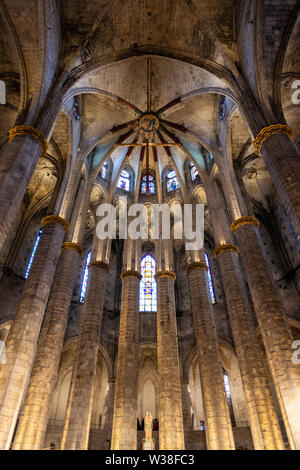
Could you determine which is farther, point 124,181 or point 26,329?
point 124,181

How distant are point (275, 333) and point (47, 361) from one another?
760cm

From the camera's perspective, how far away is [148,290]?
21969 mm

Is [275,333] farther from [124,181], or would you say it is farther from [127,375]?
[124,181]

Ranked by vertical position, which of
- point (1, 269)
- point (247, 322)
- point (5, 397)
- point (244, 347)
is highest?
Answer: point (1, 269)

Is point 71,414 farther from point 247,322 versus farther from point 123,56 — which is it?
point 123,56

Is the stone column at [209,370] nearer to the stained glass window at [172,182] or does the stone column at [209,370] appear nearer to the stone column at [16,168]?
the stained glass window at [172,182]

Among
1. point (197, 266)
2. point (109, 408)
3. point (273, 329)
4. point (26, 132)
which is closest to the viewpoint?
point (273, 329)

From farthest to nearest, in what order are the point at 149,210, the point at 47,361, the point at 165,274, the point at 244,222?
the point at 149,210 < the point at 165,274 < the point at 244,222 < the point at 47,361

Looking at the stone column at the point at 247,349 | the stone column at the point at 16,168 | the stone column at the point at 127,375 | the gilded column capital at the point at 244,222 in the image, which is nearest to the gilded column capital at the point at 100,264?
the stone column at the point at 127,375

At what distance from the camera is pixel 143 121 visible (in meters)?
18.7

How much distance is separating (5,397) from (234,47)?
1551 centimetres

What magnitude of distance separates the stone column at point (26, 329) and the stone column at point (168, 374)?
5.73m

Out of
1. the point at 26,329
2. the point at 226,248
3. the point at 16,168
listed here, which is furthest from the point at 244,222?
the point at 26,329
